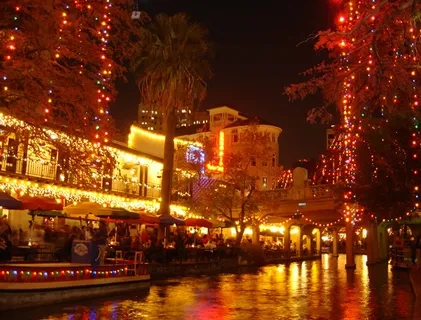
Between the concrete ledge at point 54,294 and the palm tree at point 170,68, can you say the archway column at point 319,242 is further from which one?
the concrete ledge at point 54,294

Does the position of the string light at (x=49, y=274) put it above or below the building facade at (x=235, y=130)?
below

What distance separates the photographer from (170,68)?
2644cm

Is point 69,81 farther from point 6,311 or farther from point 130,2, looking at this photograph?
point 6,311

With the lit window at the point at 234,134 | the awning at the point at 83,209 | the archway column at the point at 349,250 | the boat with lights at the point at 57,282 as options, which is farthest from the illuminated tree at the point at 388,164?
the lit window at the point at 234,134

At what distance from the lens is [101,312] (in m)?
12.2

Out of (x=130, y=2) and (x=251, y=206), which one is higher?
(x=130, y=2)

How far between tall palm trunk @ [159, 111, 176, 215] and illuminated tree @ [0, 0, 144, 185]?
477 inches

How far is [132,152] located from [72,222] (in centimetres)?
591

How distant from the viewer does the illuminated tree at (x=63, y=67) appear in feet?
38.3

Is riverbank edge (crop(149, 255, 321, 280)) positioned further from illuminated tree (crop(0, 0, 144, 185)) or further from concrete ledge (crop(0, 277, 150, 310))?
Answer: illuminated tree (crop(0, 0, 144, 185))

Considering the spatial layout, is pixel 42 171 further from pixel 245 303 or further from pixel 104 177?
pixel 245 303

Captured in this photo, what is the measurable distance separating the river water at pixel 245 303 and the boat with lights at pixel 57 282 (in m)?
0.50

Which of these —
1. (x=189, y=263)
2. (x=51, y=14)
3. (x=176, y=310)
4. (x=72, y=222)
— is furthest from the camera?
(x=72, y=222)

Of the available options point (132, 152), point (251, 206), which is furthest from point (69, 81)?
point (251, 206)
